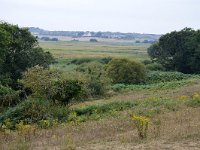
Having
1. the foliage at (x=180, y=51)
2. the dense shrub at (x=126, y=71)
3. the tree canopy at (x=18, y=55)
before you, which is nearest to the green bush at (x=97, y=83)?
the tree canopy at (x=18, y=55)

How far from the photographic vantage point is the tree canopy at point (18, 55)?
41438 mm

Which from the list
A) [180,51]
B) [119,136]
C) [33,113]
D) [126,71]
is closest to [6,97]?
[33,113]

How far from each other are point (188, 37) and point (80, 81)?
39.3 metres

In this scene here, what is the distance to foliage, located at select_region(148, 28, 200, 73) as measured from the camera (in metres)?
61.5

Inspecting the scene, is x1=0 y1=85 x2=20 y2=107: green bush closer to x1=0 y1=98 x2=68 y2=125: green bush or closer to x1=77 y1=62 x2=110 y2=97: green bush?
x1=0 y1=98 x2=68 y2=125: green bush

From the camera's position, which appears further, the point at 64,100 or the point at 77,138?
the point at 64,100

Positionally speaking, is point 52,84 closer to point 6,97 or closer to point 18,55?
point 6,97

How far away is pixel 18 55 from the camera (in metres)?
42.4

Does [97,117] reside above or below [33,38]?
below

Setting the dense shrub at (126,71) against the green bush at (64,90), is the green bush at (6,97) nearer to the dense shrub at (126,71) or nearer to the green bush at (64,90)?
the green bush at (64,90)

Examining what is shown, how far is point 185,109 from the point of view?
18828 millimetres

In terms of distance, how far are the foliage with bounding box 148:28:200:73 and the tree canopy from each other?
85.6 ft

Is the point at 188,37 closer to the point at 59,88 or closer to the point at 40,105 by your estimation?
the point at 59,88

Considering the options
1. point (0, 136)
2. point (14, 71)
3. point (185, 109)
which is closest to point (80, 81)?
point (185, 109)
